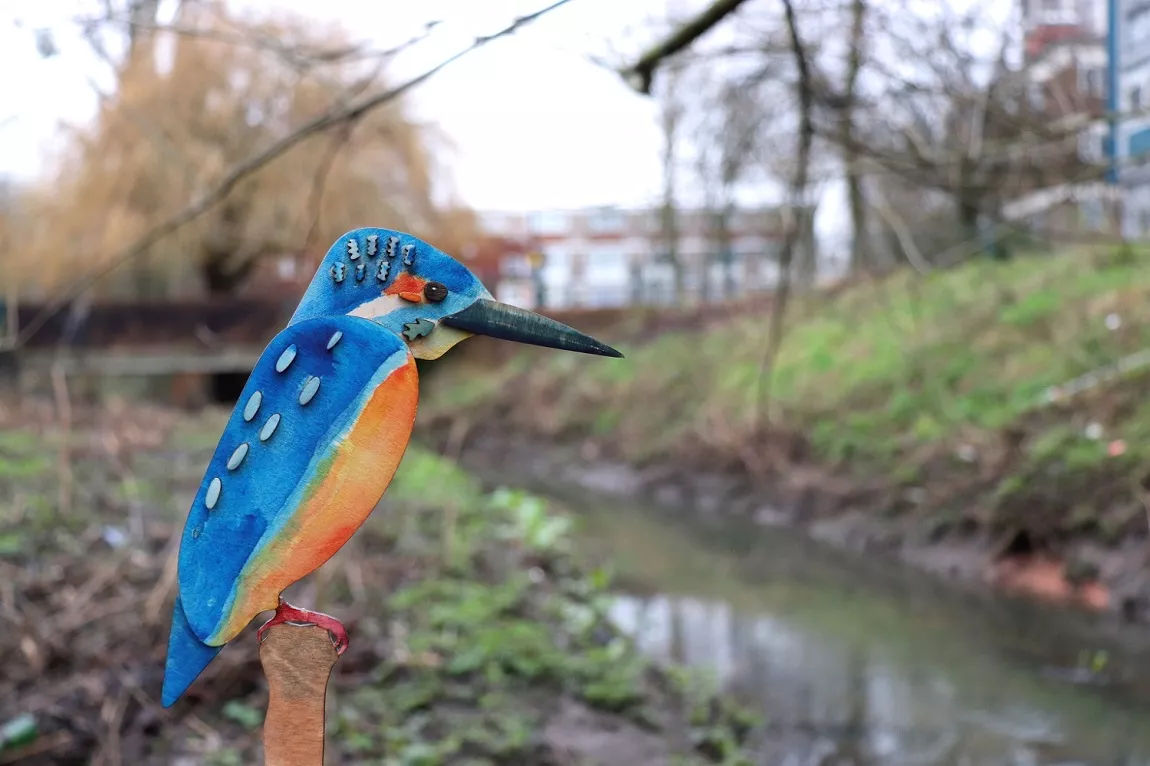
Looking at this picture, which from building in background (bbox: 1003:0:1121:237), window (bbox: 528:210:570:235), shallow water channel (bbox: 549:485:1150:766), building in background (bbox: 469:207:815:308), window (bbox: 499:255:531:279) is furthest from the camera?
window (bbox: 528:210:570:235)

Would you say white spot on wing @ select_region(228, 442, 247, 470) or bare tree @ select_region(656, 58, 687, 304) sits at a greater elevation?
bare tree @ select_region(656, 58, 687, 304)

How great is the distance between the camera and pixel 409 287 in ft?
4.64

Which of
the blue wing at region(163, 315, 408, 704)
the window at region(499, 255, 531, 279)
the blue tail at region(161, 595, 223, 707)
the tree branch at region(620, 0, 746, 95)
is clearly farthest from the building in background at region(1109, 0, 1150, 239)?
the window at region(499, 255, 531, 279)

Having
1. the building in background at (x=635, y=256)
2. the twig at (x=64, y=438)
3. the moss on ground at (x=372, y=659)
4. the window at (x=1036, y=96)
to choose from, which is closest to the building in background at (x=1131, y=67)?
the window at (x=1036, y=96)

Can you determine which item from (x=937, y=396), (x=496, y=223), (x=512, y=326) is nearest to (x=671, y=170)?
(x=496, y=223)

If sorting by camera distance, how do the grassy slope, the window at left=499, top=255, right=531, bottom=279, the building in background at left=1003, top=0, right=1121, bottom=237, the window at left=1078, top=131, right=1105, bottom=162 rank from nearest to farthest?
1. the building in background at left=1003, top=0, right=1121, bottom=237
2. the window at left=1078, top=131, right=1105, bottom=162
3. the grassy slope
4. the window at left=499, top=255, right=531, bottom=279

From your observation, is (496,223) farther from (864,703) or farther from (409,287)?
(409,287)

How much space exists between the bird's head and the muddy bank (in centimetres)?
608

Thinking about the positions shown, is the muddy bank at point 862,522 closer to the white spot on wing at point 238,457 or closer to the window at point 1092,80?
the window at point 1092,80

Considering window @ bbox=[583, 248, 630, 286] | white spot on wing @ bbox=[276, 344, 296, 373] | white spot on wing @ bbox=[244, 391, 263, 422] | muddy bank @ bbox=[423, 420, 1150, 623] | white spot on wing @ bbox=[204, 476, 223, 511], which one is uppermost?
window @ bbox=[583, 248, 630, 286]

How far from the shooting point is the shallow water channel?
4488 millimetres

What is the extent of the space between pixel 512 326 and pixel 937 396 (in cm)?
961

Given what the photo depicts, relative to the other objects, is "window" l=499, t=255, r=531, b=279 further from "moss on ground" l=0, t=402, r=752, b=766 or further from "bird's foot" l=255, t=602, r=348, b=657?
"bird's foot" l=255, t=602, r=348, b=657

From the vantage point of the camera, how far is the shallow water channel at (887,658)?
4.49 meters
